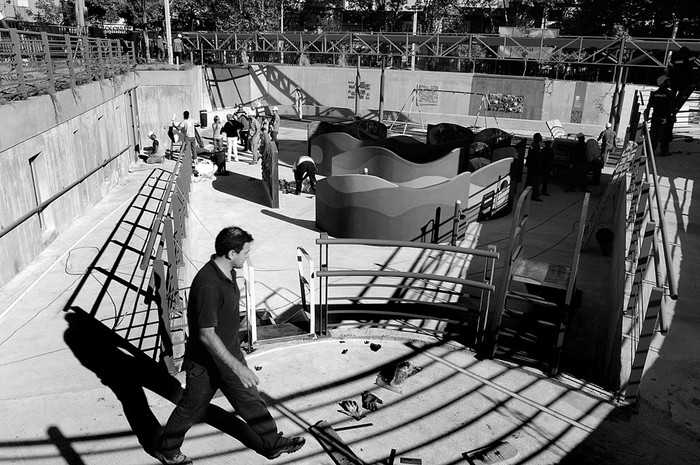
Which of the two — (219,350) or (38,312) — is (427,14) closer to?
(38,312)

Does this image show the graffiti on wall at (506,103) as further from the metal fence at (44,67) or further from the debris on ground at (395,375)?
the debris on ground at (395,375)

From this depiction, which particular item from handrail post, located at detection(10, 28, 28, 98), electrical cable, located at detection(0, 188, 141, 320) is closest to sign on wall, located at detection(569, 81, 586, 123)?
electrical cable, located at detection(0, 188, 141, 320)

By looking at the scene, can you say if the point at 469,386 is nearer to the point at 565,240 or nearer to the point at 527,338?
the point at 527,338

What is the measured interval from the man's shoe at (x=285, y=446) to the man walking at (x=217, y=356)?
0.10ft

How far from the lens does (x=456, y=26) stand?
56.5m

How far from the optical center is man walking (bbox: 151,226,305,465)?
4.11 meters

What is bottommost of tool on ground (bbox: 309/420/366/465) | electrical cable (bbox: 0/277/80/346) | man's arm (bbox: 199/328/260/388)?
electrical cable (bbox: 0/277/80/346)

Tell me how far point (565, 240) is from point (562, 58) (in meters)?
22.0

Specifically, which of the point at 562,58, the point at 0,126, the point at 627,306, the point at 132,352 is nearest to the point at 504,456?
the point at 627,306

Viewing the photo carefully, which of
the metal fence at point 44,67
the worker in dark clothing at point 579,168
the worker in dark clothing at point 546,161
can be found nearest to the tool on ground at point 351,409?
the metal fence at point 44,67

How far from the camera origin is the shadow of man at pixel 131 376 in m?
5.00

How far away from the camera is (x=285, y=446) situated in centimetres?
466

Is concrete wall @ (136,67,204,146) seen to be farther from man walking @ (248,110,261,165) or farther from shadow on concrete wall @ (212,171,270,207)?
shadow on concrete wall @ (212,171,270,207)

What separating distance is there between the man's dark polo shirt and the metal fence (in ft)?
24.6
